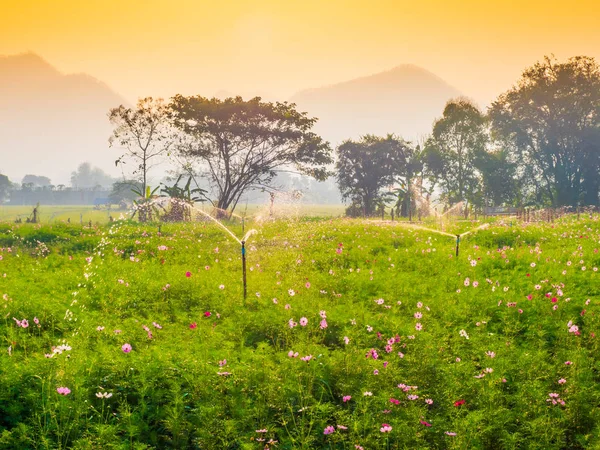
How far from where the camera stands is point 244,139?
35406 mm

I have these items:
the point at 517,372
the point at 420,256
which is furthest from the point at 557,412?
the point at 420,256

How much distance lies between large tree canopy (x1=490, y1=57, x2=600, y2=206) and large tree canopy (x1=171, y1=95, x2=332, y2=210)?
18.0m

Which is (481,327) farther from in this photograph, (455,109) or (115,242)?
(455,109)

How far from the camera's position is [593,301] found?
7.59 metres

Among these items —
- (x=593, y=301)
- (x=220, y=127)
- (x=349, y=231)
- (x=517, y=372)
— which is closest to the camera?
(x=517, y=372)

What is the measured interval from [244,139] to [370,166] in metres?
16.8

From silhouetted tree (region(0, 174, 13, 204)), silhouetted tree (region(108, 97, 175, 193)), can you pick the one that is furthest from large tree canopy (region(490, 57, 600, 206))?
silhouetted tree (region(0, 174, 13, 204))

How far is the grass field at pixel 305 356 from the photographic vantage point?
14.4 feet

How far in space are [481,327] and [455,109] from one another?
140 ft

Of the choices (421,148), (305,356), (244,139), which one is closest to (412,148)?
(421,148)

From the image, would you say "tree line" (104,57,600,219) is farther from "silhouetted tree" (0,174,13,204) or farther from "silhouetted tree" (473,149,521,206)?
"silhouetted tree" (0,174,13,204)

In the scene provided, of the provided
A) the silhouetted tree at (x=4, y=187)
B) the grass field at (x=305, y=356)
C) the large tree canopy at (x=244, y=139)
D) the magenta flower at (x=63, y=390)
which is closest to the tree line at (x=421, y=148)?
the large tree canopy at (x=244, y=139)

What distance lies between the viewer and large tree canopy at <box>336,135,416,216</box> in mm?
47875

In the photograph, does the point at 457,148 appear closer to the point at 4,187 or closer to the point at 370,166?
the point at 370,166
